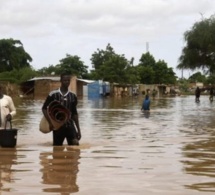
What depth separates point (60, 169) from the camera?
7.66 metres

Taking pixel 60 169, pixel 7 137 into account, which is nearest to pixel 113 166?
pixel 60 169

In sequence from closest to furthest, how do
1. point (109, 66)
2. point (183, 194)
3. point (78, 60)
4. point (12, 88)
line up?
point (183, 194), point (12, 88), point (109, 66), point (78, 60)

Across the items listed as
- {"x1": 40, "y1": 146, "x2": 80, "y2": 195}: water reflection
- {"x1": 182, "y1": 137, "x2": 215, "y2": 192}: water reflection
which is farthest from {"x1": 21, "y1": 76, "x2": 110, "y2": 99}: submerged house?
{"x1": 40, "y1": 146, "x2": 80, "y2": 195}: water reflection

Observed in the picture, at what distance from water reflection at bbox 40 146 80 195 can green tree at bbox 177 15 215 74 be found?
107 feet

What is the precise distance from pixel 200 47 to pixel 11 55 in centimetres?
5595

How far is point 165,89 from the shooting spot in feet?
303

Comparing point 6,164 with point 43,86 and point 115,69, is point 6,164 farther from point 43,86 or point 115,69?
point 115,69

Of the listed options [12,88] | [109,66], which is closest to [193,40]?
[12,88]

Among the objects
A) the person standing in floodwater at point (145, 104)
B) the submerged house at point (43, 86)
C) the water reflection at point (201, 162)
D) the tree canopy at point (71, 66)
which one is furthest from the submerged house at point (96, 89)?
the water reflection at point (201, 162)

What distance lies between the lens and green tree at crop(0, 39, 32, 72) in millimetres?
93000

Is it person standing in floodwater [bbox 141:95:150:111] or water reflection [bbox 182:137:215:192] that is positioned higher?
person standing in floodwater [bbox 141:95:150:111]

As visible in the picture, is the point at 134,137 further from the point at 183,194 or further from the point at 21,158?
the point at 183,194

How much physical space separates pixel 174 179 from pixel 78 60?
83942 mm

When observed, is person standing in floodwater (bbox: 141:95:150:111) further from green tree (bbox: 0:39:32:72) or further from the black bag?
green tree (bbox: 0:39:32:72)
